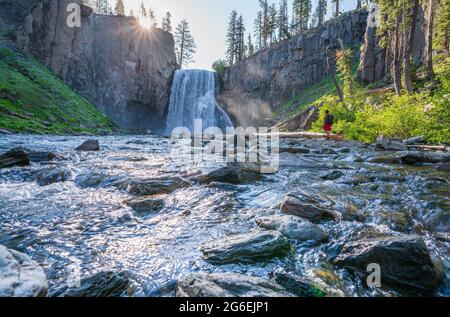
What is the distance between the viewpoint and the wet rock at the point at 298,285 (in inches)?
89.0

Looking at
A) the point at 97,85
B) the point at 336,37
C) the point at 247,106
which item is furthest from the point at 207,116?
the point at 336,37

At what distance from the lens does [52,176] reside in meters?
6.26

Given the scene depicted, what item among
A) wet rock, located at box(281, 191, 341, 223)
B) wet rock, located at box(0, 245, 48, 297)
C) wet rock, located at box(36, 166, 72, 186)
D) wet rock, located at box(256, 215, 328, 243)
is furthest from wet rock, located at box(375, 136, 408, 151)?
wet rock, located at box(0, 245, 48, 297)

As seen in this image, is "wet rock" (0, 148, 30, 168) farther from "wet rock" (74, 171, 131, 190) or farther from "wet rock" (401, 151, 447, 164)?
"wet rock" (401, 151, 447, 164)

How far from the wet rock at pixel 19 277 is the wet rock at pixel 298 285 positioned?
183 centimetres

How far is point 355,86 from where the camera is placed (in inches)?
1389

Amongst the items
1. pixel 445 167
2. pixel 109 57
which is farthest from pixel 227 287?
pixel 109 57

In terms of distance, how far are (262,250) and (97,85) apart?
49738 mm

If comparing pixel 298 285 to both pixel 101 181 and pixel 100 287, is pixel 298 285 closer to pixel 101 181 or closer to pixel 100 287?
pixel 100 287

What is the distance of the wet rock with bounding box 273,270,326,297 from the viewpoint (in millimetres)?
2262

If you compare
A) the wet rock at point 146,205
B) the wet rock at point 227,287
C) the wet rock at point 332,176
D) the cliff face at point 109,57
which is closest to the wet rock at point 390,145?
the wet rock at point 332,176

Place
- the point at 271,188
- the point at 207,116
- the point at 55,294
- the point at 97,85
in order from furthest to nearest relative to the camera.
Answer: the point at 207,116 < the point at 97,85 < the point at 271,188 < the point at 55,294

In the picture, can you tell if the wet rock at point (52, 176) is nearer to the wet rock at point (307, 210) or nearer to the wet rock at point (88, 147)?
the wet rock at point (307, 210)
